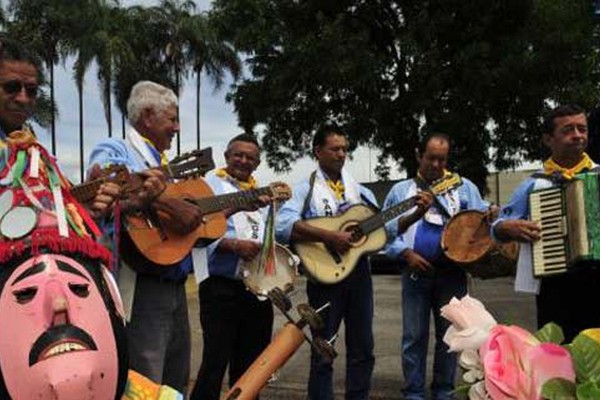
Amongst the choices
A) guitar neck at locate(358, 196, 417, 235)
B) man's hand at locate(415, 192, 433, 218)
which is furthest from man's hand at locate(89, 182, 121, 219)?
man's hand at locate(415, 192, 433, 218)

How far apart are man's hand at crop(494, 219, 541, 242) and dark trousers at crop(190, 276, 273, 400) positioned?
1591mm

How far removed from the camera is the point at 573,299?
3867mm

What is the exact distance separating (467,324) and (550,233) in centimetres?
233

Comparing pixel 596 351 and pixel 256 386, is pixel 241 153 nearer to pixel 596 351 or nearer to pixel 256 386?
pixel 256 386

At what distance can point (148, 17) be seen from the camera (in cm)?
3394

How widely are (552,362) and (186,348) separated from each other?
273cm

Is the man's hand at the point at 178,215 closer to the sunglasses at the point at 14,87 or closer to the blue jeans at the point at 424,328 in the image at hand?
the sunglasses at the point at 14,87

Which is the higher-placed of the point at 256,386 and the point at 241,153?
the point at 241,153

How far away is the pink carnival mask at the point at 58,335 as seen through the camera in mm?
1612

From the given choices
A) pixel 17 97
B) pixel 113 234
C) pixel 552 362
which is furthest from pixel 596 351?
pixel 113 234

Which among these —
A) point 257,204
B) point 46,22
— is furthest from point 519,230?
point 46,22

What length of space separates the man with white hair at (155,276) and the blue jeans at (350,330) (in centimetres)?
136

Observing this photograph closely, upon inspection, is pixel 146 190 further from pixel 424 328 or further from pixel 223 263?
pixel 424 328

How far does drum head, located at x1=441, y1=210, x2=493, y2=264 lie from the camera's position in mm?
4993
